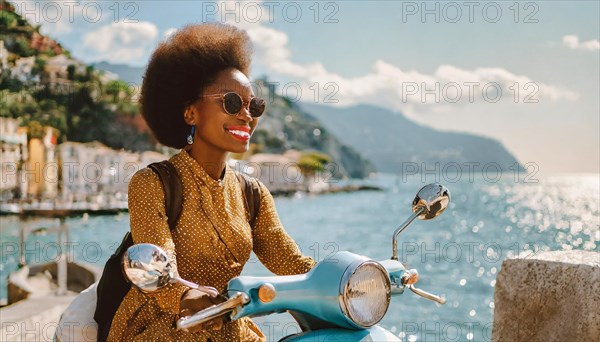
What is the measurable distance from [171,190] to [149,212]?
153 millimetres

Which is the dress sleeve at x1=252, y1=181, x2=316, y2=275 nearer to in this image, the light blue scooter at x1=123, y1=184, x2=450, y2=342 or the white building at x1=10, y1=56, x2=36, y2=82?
the light blue scooter at x1=123, y1=184, x2=450, y2=342

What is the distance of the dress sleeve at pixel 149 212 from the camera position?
6.45 ft

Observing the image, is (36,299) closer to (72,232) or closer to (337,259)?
(337,259)

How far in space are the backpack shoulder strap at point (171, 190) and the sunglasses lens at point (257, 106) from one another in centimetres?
32

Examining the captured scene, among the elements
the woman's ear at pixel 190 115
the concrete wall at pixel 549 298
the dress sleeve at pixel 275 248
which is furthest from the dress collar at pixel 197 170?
the concrete wall at pixel 549 298

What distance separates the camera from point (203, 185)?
227 cm

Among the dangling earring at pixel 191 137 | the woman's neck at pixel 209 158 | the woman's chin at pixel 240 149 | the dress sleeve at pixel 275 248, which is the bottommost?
the dress sleeve at pixel 275 248

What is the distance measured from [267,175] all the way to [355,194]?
25.5 meters

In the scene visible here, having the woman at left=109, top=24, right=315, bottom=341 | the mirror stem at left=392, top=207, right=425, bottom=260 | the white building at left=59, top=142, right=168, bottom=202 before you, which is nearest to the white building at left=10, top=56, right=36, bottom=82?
the white building at left=59, top=142, right=168, bottom=202

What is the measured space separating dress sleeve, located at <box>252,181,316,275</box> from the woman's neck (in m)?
0.19

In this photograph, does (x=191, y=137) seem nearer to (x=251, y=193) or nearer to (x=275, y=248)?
(x=251, y=193)

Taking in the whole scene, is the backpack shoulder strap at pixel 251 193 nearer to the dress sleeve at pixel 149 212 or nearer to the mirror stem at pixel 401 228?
the dress sleeve at pixel 149 212

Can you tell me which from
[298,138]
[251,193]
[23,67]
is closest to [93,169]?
[23,67]

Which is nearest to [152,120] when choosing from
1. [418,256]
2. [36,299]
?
[36,299]
